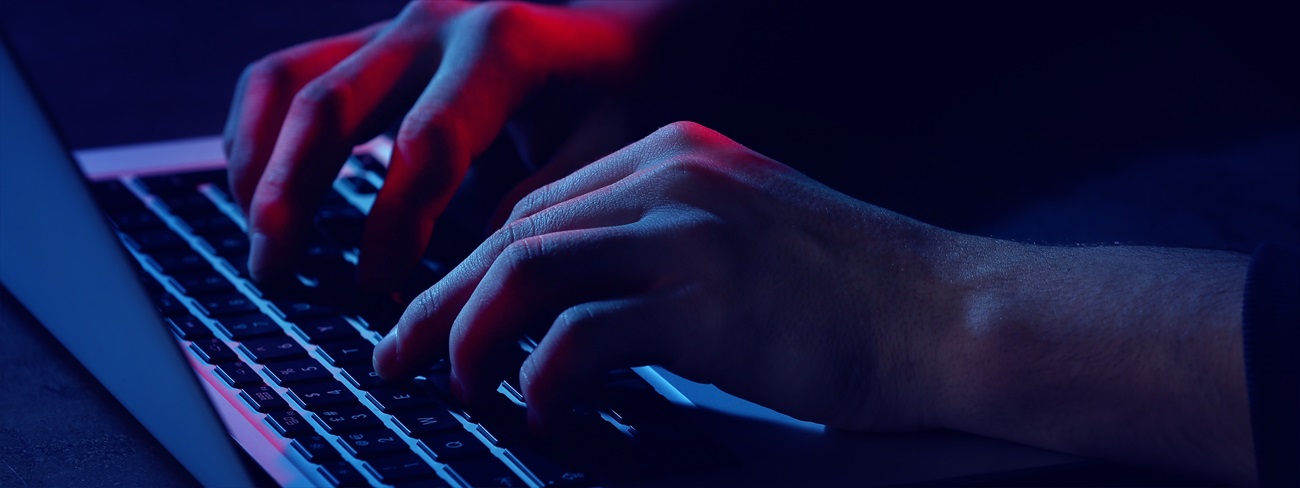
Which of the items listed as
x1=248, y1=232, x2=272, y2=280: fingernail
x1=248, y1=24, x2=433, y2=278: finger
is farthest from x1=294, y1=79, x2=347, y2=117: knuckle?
x1=248, y1=232, x2=272, y2=280: fingernail

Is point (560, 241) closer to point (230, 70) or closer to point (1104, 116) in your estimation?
point (1104, 116)

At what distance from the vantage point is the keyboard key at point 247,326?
572mm

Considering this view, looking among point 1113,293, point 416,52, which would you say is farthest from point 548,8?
point 1113,293

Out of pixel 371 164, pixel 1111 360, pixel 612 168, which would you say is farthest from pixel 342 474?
pixel 371 164

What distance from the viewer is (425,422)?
0.49m

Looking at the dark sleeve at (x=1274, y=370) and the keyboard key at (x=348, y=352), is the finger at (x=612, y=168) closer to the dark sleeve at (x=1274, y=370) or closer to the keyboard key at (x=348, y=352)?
the keyboard key at (x=348, y=352)

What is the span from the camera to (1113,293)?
0.53 meters

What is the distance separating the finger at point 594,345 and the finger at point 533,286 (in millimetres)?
15

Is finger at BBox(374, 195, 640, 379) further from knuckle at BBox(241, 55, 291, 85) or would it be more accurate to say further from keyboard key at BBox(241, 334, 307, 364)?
knuckle at BBox(241, 55, 291, 85)

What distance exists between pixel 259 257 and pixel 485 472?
0.26m

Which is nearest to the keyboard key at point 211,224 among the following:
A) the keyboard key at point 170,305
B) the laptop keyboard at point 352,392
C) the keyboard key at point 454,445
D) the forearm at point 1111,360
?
the laptop keyboard at point 352,392

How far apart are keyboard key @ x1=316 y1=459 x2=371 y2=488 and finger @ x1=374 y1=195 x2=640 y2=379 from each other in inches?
3.1

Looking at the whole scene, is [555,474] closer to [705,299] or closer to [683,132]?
[705,299]

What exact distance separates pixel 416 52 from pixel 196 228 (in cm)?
18
